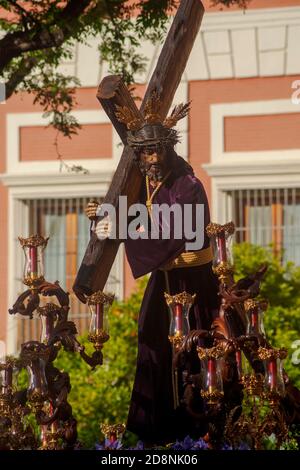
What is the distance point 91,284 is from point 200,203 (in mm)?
999

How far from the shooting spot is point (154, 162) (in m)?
11.3

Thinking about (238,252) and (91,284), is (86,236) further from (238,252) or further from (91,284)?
(91,284)

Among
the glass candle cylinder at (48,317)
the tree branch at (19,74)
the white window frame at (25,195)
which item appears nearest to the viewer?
the glass candle cylinder at (48,317)

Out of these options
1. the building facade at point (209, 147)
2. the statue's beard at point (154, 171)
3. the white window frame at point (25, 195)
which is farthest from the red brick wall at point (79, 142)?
the statue's beard at point (154, 171)

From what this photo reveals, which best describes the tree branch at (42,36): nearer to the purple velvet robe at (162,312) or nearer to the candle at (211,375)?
the purple velvet robe at (162,312)

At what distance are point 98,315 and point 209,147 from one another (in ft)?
25.9

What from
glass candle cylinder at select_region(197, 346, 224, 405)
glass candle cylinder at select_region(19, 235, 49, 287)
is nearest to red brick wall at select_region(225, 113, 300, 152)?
glass candle cylinder at select_region(19, 235, 49, 287)

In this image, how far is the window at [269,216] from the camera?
60.4 feet

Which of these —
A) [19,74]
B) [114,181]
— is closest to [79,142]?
[19,74]

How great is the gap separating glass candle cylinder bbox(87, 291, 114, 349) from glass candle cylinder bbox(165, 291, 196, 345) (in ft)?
1.69

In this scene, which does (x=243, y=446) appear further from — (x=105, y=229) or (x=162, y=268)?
(x=105, y=229)

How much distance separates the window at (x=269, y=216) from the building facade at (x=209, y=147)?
1cm

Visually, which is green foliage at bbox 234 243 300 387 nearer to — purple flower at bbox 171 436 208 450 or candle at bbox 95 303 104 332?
purple flower at bbox 171 436 208 450

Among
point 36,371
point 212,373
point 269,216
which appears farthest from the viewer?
point 269,216
